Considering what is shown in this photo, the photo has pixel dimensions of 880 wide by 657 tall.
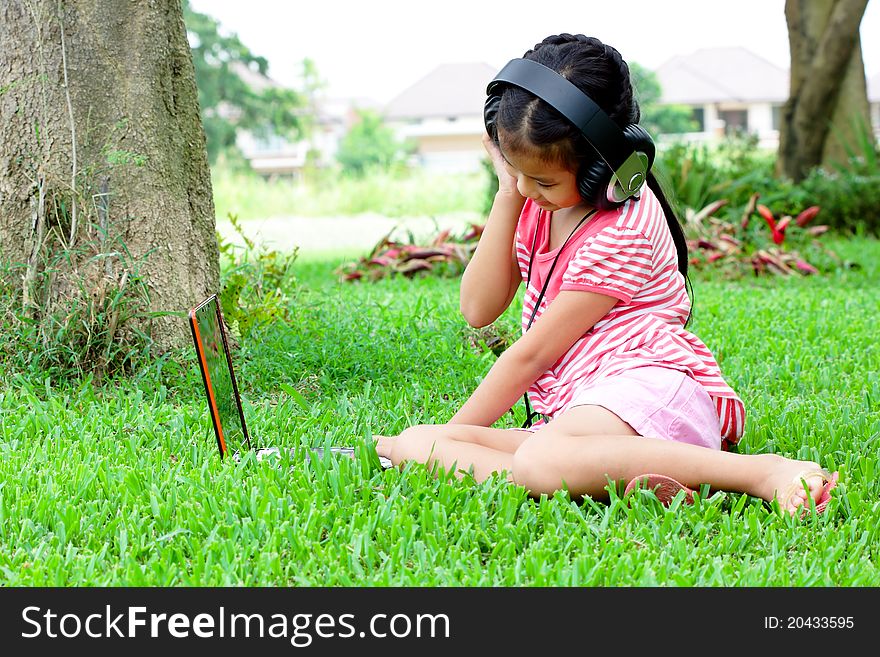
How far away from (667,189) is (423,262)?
3.96 m

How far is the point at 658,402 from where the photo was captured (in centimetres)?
224

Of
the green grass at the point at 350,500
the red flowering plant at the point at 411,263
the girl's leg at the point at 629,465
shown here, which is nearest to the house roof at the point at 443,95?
the red flowering plant at the point at 411,263

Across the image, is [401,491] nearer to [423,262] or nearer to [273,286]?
[273,286]

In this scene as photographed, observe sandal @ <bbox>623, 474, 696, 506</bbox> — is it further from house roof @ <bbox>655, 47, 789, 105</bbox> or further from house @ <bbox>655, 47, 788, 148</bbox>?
house roof @ <bbox>655, 47, 789, 105</bbox>

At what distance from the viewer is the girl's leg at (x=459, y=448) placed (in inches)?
90.2

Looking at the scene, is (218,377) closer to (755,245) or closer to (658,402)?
(658,402)

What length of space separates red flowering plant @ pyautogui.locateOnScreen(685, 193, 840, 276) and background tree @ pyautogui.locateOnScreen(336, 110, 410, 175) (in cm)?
5223

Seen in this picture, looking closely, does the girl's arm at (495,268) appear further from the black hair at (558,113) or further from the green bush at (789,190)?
the green bush at (789,190)

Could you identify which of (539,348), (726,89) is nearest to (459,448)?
(539,348)

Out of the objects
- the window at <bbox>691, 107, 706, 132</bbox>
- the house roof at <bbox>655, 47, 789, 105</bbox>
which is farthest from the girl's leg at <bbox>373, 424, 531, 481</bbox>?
the house roof at <bbox>655, 47, 789, 105</bbox>

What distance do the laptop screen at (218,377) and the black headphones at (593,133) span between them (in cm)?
83

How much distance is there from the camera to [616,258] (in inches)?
90.7

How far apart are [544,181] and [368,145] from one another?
59663 mm
